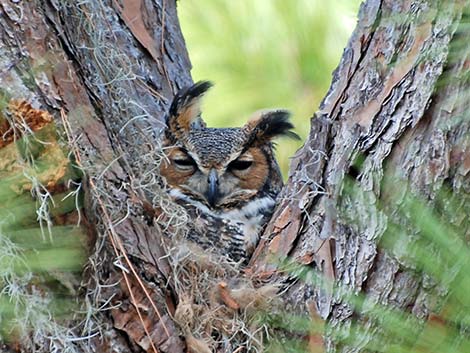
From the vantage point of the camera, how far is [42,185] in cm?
115

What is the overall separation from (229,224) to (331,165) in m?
0.60

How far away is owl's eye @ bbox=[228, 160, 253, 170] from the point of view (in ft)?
6.84

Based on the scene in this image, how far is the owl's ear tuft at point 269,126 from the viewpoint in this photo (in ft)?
6.39

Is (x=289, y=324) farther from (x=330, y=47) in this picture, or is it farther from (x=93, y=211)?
(x=330, y=47)

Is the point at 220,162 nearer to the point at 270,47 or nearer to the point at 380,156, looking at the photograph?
the point at 270,47

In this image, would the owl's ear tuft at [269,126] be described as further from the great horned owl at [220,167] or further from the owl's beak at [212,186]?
the owl's beak at [212,186]

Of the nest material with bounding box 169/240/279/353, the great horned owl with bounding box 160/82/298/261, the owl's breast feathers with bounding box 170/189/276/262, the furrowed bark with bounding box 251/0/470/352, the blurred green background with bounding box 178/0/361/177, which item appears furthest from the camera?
the great horned owl with bounding box 160/82/298/261

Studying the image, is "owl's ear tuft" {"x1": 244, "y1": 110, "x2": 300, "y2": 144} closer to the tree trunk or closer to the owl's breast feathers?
the owl's breast feathers

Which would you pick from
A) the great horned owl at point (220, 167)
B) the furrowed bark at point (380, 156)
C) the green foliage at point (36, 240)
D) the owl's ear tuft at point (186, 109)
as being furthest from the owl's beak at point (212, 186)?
the green foliage at point (36, 240)

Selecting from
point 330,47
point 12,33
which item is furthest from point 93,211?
point 330,47

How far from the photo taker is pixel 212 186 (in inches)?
80.6

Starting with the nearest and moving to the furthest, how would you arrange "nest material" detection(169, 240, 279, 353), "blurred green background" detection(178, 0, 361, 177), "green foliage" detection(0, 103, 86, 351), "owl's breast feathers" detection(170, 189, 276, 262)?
"green foliage" detection(0, 103, 86, 351) < "nest material" detection(169, 240, 279, 353) < "blurred green background" detection(178, 0, 361, 177) < "owl's breast feathers" detection(170, 189, 276, 262)

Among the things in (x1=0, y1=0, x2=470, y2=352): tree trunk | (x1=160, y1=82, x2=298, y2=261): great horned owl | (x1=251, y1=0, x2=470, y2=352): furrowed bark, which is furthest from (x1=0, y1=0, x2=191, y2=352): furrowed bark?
(x1=160, y1=82, x2=298, y2=261): great horned owl

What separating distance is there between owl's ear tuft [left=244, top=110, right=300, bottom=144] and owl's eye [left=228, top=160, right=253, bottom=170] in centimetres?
6
